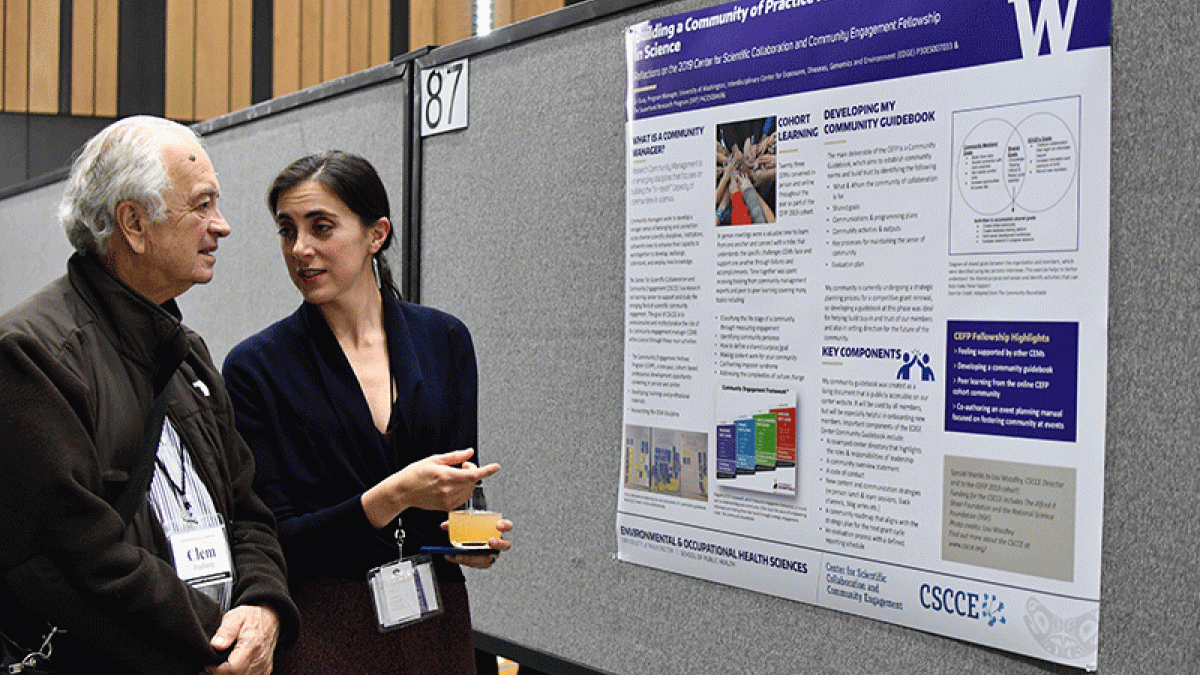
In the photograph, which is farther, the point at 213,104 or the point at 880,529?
the point at 213,104

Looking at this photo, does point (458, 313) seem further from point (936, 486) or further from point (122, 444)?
point (936, 486)

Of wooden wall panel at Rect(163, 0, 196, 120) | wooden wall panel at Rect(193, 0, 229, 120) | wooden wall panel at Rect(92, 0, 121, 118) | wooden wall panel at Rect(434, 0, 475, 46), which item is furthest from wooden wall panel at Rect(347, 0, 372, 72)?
wooden wall panel at Rect(92, 0, 121, 118)

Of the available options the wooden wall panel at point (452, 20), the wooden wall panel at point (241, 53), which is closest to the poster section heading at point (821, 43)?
the wooden wall panel at point (452, 20)

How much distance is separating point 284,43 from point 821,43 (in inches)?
235

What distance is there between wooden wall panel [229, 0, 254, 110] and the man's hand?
591 cm

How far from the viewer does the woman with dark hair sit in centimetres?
125

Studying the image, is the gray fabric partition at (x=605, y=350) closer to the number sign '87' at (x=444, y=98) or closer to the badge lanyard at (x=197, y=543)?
the number sign '87' at (x=444, y=98)

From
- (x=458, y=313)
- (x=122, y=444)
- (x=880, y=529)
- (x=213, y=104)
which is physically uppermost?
(x=213, y=104)

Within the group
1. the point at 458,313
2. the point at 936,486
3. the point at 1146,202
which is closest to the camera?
the point at 1146,202

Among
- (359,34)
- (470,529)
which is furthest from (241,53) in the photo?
(470,529)

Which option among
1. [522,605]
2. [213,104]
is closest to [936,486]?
[522,605]

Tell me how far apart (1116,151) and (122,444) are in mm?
1108

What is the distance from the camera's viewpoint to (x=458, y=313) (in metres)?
1.85

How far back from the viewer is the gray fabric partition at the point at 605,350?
3.16 ft
